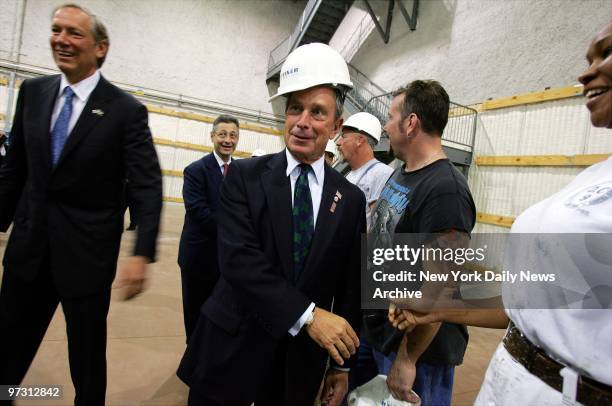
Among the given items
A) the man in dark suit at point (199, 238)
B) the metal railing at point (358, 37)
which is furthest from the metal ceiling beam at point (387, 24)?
the man in dark suit at point (199, 238)

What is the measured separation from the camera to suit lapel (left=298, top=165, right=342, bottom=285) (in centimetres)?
133

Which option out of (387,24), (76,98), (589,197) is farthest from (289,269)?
(387,24)

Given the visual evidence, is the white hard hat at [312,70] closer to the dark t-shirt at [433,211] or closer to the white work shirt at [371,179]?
the dark t-shirt at [433,211]

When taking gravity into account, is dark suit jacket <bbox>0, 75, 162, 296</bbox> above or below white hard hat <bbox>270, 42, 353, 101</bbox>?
below

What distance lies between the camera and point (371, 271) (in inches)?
58.2

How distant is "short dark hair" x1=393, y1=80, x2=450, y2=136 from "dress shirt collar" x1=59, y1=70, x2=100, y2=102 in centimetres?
157

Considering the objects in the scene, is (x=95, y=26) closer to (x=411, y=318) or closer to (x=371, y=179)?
(x=411, y=318)

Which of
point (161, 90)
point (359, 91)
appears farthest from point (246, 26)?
point (359, 91)

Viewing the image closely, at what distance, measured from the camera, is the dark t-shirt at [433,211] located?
1.50 m

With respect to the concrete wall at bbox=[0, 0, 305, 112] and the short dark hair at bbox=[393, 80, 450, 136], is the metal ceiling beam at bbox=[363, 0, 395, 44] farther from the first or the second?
the short dark hair at bbox=[393, 80, 450, 136]

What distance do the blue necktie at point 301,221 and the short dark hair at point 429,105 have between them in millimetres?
757

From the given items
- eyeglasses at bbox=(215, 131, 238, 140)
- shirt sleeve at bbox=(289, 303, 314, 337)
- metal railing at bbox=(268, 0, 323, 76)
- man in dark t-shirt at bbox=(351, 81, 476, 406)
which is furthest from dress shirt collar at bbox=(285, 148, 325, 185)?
metal railing at bbox=(268, 0, 323, 76)

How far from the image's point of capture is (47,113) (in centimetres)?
170

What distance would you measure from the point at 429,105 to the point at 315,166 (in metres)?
0.76
